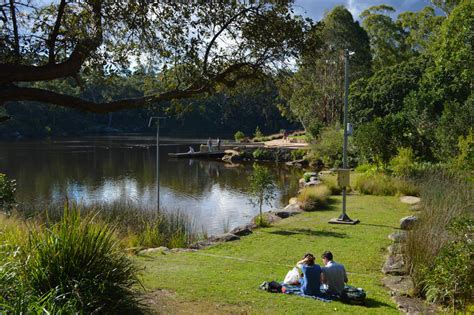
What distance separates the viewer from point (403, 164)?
1889 cm

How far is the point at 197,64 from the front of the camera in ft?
20.5

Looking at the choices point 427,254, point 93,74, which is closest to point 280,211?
point 427,254

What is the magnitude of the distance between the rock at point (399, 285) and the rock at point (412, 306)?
179 mm

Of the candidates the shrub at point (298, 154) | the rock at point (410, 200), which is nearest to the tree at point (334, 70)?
the shrub at point (298, 154)

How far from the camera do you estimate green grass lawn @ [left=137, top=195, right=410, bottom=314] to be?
20.0 ft

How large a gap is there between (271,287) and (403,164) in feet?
44.3

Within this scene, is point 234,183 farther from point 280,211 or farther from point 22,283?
point 22,283

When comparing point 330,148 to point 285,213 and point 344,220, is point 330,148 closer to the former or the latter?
point 285,213

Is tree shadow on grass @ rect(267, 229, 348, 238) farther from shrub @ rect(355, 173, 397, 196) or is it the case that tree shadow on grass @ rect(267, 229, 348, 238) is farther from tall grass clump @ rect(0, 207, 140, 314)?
tall grass clump @ rect(0, 207, 140, 314)

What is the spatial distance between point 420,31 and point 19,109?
52.8 m

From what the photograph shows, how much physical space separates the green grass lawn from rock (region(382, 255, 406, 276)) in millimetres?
168

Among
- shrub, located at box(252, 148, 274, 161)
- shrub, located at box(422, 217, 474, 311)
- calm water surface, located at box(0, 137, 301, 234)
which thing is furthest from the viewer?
shrub, located at box(252, 148, 274, 161)

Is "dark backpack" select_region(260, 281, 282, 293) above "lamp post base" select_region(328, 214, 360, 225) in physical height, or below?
above

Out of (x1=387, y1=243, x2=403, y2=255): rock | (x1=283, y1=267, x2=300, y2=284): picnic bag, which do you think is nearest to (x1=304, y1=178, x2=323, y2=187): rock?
(x1=387, y1=243, x2=403, y2=255): rock
